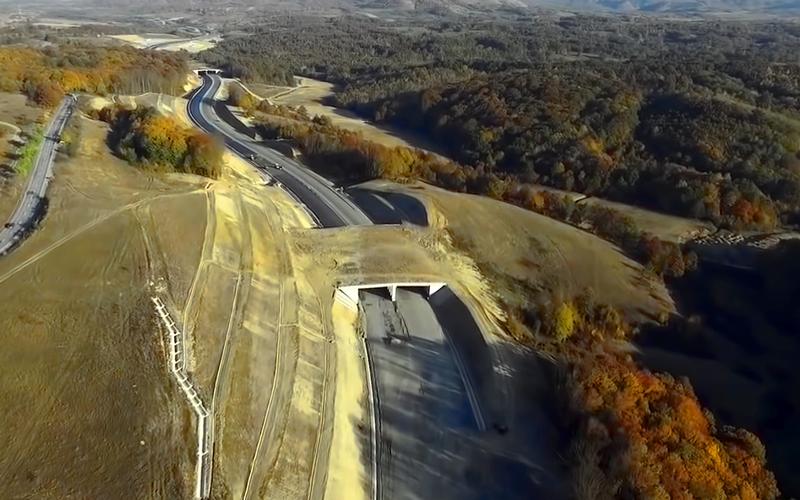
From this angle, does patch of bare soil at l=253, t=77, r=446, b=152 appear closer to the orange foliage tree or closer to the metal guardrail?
the orange foliage tree

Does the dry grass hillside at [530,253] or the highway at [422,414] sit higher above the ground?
the dry grass hillside at [530,253]

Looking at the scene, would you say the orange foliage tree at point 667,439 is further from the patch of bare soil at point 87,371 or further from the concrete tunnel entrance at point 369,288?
the patch of bare soil at point 87,371

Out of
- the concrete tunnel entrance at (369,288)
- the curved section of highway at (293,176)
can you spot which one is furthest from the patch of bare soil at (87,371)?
the curved section of highway at (293,176)

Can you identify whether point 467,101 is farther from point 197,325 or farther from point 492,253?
point 197,325

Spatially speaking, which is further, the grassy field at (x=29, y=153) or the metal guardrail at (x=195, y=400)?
the grassy field at (x=29, y=153)

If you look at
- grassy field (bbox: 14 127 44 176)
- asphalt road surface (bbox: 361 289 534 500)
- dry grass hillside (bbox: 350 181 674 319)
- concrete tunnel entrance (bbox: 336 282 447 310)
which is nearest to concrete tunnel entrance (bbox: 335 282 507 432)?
concrete tunnel entrance (bbox: 336 282 447 310)
